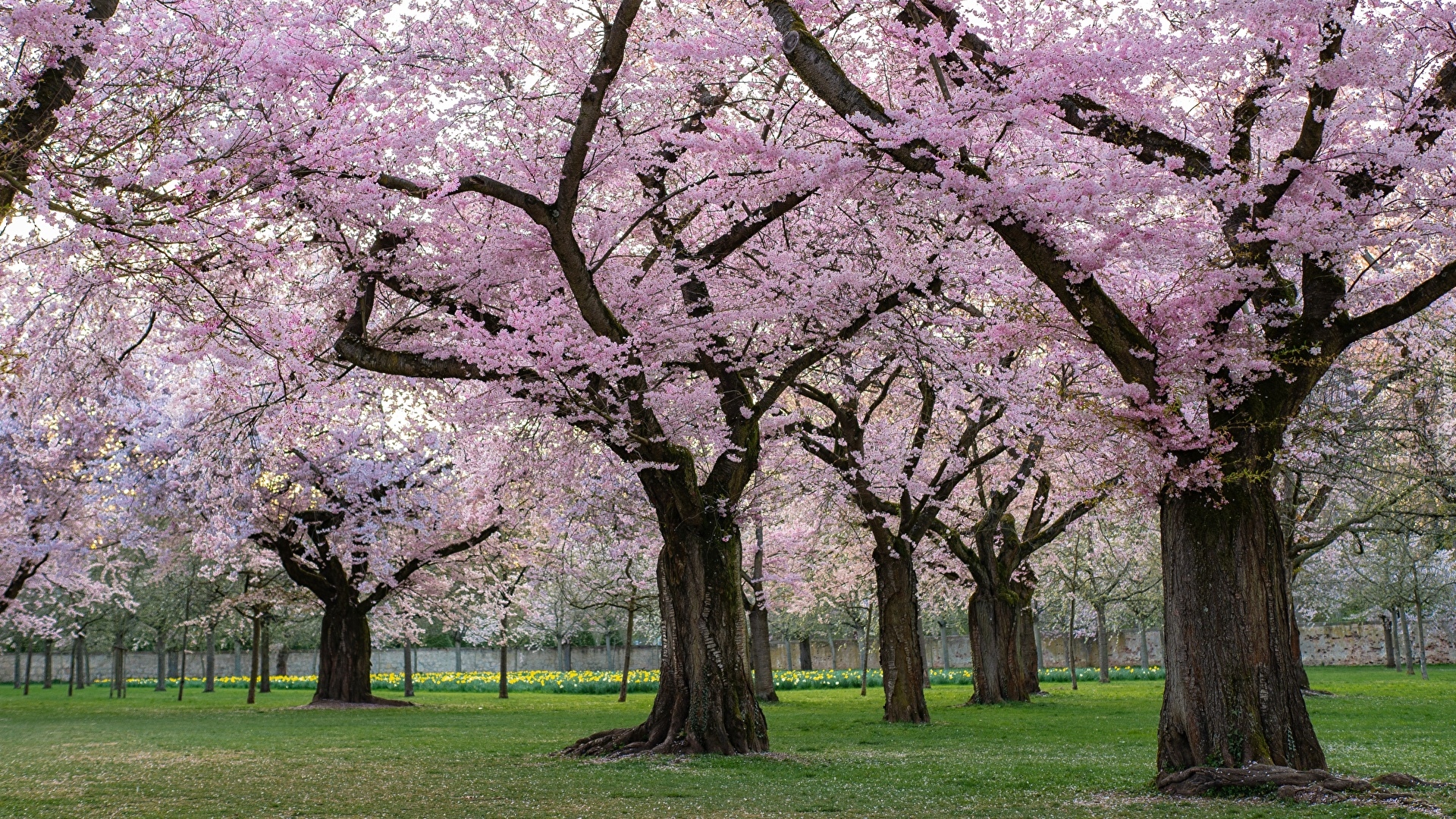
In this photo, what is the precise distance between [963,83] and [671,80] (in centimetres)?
409

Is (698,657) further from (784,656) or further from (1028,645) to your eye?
(784,656)

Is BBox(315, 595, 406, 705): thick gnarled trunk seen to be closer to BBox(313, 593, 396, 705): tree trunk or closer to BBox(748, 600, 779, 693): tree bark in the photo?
BBox(313, 593, 396, 705): tree trunk

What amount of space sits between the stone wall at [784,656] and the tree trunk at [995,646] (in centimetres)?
2668

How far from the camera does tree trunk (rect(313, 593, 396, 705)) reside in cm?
2652

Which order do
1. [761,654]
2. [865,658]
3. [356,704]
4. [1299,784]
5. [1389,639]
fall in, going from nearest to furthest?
[1299,784]
[356,704]
[761,654]
[865,658]
[1389,639]

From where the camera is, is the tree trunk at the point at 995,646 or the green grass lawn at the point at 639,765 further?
the tree trunk at the point at 995,646

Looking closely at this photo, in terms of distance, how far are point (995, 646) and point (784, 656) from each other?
37.2 m

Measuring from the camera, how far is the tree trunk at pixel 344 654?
1044 inches

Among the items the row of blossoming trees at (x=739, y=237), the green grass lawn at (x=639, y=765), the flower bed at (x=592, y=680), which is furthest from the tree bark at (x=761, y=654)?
the row of blossoming trees at (x=739, y=237)

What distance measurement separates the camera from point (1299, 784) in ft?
26.6

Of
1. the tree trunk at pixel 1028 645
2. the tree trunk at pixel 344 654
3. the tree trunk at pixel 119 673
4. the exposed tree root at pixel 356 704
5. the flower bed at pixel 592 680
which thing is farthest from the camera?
the tree trunk at pixel 119 673

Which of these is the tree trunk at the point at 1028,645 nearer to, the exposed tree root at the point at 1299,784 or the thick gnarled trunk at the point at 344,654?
the thick gnarled trunk at the point at 344,654

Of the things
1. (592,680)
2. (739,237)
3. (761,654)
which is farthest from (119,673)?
(739,237)

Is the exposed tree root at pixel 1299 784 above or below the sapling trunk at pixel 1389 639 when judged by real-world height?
above
